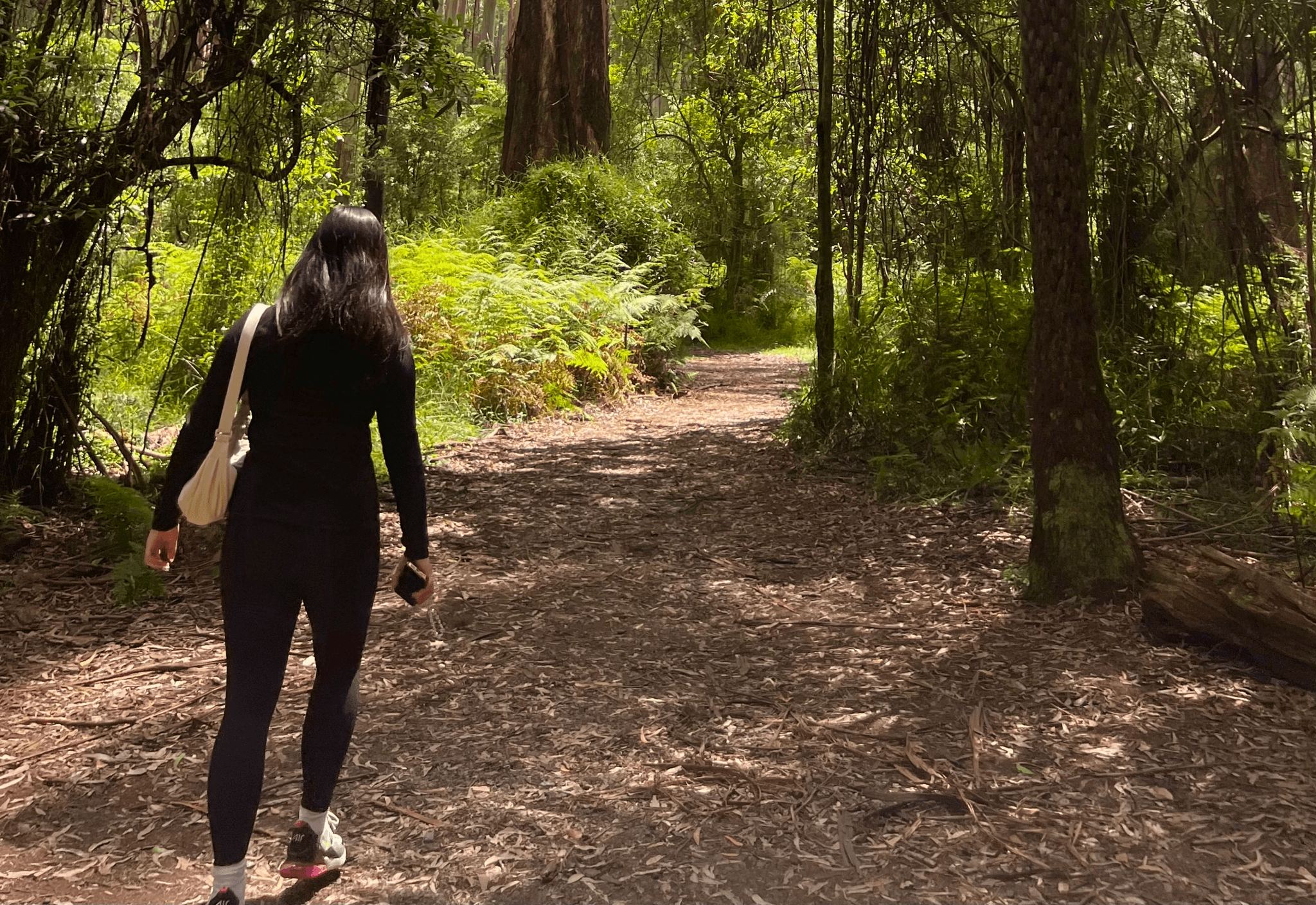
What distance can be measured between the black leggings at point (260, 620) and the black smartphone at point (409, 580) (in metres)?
0.17

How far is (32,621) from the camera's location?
17.3 ft

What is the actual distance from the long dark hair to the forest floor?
1.60 m

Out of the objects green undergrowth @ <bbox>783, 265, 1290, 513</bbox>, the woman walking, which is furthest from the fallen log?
the woman walking

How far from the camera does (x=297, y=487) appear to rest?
110 inches

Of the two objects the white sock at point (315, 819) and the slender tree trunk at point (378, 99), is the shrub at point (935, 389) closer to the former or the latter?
the slender tree trunk at point (378, 99)

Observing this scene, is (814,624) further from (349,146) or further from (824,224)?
(349,146)

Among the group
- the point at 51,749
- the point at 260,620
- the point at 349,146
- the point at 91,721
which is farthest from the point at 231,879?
the point at 349,146

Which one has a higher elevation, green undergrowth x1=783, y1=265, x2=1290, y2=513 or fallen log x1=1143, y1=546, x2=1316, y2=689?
green undergrowth x1=783, y1=265, x2=1290, y2=513

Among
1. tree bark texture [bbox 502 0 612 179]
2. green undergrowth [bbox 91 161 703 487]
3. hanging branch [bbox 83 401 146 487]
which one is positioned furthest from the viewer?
tree bark texture [bbox 502 0 612 179]

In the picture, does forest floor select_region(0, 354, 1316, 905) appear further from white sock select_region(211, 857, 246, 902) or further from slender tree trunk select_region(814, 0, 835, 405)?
slender tree trunk select_region(814, 0, 835, 405)

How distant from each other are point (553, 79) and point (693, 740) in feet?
46.1

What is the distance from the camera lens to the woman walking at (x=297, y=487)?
2.74 metres

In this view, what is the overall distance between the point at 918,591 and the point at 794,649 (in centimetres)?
110

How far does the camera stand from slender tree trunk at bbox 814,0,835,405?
9383 millimetres
